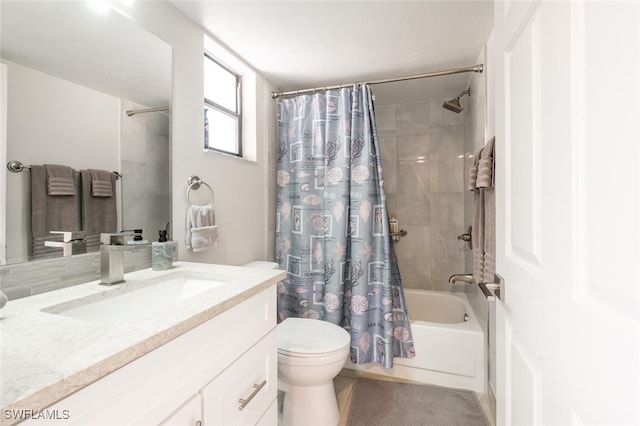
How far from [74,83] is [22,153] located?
32 centimetres

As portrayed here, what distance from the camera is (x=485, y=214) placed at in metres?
1.64

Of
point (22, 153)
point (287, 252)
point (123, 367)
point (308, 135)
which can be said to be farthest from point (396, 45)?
point (123, 367)

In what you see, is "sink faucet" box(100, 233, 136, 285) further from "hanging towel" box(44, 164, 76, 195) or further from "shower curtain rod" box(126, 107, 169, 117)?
"shower curtain rod" box(126, 107, 169, 117)

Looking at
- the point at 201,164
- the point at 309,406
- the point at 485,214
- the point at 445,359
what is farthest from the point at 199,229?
the point at 445,359

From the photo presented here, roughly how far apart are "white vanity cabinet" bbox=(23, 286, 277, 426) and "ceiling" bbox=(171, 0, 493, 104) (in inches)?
55.5

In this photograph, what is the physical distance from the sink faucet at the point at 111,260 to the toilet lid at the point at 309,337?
34.0 inches

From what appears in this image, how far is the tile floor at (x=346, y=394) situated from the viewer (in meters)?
1.73

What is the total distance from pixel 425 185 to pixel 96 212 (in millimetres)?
2572

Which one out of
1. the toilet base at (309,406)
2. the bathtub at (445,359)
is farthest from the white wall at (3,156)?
the bathtub at (445,359)

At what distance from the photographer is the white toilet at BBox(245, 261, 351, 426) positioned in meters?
1.51

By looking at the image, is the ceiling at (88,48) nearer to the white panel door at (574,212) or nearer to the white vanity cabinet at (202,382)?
the white vanity cabinet at (202,382)

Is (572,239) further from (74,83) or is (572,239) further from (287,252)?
(287,252)

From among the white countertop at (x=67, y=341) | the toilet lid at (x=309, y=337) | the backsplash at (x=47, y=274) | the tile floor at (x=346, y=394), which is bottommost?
the tile floor at (x=346, y=394)

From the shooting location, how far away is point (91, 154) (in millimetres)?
1125
